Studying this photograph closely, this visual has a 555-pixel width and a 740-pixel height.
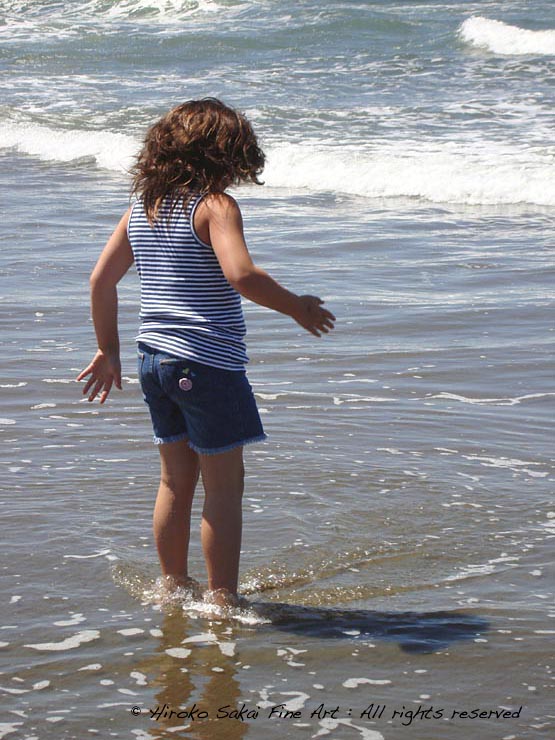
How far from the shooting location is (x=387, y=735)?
9.66 ft

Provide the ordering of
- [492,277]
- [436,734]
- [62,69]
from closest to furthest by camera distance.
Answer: [436,734] < [492,277] < [62,69]

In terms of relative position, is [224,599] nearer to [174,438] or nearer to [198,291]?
[174,438]

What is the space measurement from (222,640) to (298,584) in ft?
1.61

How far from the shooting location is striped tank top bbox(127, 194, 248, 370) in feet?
11.2

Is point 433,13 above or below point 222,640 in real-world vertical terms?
above

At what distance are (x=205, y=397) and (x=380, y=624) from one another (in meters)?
0.88

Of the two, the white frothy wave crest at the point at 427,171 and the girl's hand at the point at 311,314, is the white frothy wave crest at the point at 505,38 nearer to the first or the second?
the white frothy wave crest at the point at 427,171

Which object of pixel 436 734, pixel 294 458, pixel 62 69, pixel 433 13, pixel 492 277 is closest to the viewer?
pixel 436 734

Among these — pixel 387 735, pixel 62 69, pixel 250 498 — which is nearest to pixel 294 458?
pixel 250 498

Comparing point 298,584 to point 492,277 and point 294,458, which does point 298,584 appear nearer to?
point 294,458

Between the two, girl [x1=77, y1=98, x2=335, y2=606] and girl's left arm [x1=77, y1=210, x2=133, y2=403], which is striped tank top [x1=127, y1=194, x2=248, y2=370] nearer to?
girl [x1=77, y1=98, x2=335, y2=606]

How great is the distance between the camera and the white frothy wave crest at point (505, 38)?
22.4m

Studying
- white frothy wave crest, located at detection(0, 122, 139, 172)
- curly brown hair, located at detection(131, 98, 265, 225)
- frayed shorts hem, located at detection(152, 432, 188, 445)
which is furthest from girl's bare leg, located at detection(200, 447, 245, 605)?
white frothy wave crest, located at detection(0, 122, 139, 172)

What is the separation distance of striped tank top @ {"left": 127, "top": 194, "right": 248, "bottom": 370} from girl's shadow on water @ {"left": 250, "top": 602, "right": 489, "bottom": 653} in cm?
81
